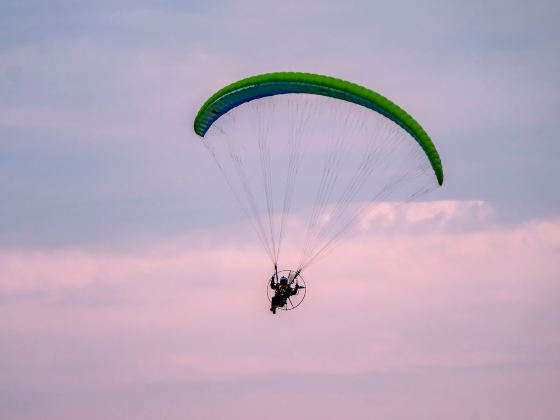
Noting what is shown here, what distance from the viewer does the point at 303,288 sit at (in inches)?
4358

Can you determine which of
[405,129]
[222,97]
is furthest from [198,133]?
[405,129]

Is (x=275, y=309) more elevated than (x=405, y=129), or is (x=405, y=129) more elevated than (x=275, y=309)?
(x=405, y=129)

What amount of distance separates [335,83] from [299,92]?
2.33 metres

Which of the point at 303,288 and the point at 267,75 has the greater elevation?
the point at 267,75

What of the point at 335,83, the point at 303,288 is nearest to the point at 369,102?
the point at 335,83

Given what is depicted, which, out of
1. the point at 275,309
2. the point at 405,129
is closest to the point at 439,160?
the point at 405,129

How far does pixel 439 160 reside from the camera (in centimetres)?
10881

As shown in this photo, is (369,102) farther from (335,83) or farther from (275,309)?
(275,309)

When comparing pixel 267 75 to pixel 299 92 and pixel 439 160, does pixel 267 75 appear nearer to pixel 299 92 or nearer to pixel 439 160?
pixel 299 92

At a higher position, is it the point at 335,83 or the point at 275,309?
the point at 335,83

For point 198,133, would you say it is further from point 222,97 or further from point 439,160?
point 439,160

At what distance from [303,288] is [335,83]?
947 centimetres

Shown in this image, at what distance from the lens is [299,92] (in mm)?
110188

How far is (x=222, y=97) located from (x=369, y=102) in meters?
6.94
